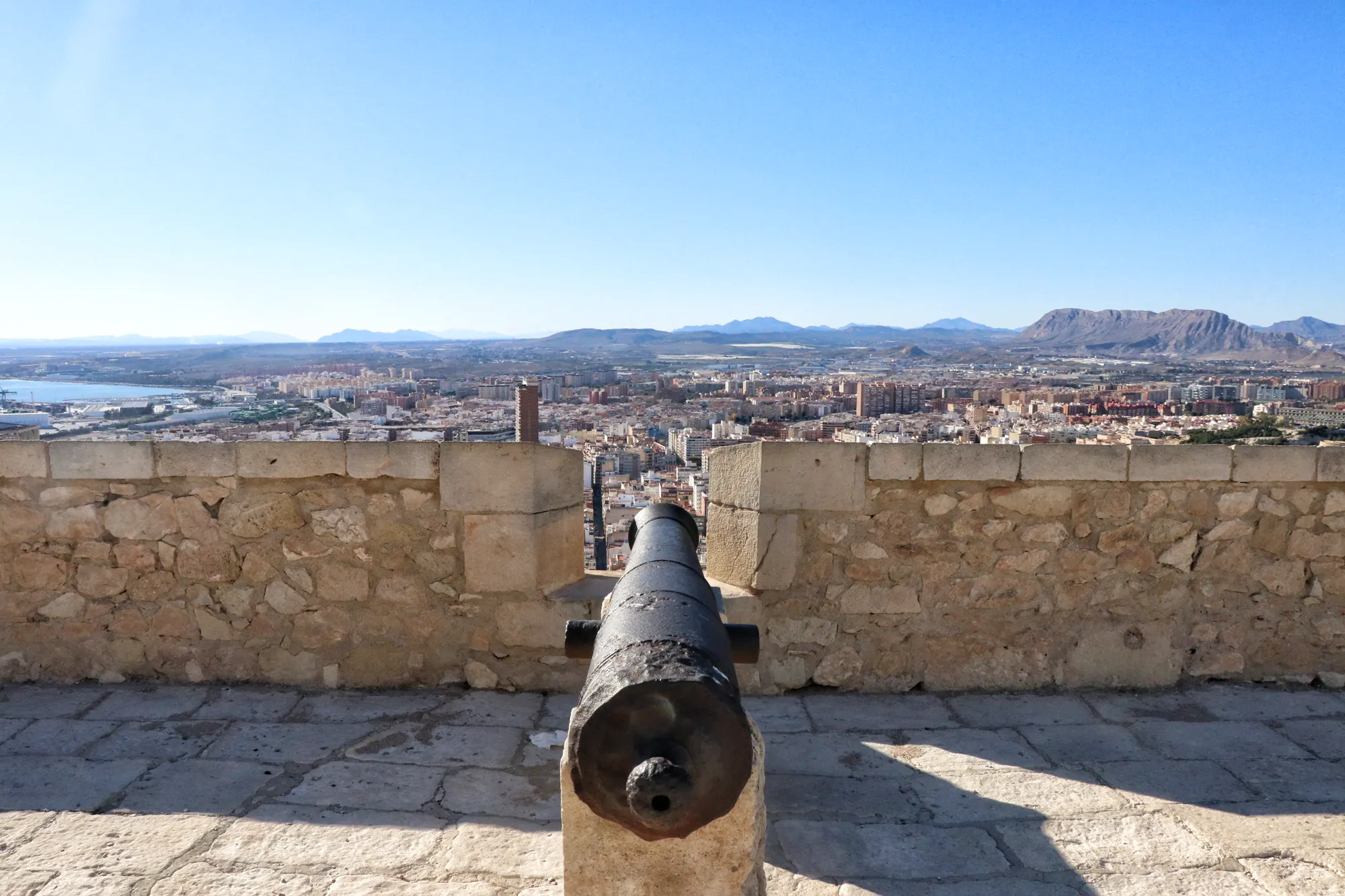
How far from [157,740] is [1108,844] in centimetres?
378

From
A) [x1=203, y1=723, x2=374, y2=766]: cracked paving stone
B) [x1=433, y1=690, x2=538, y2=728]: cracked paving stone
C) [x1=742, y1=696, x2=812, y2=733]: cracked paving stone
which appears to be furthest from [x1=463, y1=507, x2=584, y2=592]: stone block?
[x1=742, y1=696, x2=812, y2=733]: cracked paving stone

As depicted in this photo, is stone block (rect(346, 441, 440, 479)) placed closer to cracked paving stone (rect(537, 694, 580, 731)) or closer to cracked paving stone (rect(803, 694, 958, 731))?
cracked paving stone (rect(537, 694, 580, 731))

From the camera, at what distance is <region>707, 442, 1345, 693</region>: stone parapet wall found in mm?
4348

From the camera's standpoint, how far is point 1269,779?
3.48 meters

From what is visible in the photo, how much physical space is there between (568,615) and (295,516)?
4.79 ft

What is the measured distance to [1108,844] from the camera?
3010 millimetres

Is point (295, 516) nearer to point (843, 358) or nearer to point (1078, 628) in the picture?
point (1078, 628)

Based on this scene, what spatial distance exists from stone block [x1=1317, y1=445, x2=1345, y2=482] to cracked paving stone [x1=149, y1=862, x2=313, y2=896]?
4834 millimetres

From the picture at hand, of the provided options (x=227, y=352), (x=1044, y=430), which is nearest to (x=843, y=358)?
(x=227, y=352)

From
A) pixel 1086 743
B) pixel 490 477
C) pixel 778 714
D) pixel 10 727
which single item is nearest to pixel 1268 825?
pixel 1086 743

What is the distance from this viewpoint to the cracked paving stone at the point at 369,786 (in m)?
3.24

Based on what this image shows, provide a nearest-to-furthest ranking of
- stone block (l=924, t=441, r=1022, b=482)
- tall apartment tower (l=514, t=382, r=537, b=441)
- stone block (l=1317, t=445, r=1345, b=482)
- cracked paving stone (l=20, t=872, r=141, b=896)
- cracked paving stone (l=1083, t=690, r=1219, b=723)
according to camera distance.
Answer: cracked paving stone (l=20, t=872, r=141, b=896), cracked paving stone (l=1083, t=690, r=1219, b=723), stone block (l=924, t=441, r=1022, b=482), stone block (l=1317, t=445, r=1345, b=482), tall apartment tower (l=514, t=382, r=537, b=441)

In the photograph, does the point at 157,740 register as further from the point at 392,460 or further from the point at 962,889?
the point at 962,889

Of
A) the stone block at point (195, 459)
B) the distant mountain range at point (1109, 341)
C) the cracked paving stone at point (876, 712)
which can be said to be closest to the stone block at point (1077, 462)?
the cracked paving stone at point (876, 712)
